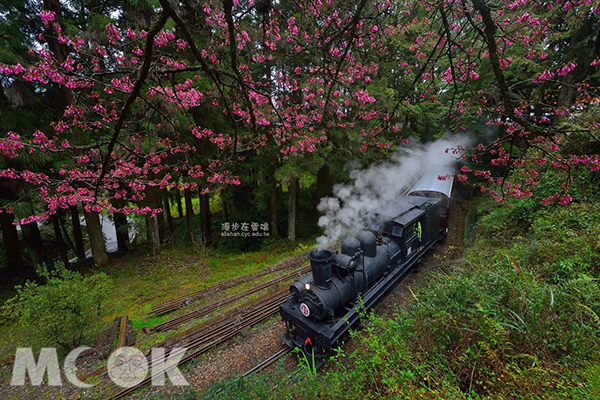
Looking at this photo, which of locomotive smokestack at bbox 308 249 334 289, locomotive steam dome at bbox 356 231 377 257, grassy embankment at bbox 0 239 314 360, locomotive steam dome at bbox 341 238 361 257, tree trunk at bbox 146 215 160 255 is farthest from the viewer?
tree trunk at bbox 146 215 160 255

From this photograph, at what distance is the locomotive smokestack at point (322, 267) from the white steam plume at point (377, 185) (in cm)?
255

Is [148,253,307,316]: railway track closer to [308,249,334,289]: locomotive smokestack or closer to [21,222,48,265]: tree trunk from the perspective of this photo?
[308,249,334,289]: locomotive smokestack

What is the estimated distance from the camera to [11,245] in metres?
11.9

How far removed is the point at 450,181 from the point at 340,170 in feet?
20.3

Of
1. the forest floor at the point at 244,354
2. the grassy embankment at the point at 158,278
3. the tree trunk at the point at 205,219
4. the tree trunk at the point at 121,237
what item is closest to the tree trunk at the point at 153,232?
the grassy embankment at the point at 158,278

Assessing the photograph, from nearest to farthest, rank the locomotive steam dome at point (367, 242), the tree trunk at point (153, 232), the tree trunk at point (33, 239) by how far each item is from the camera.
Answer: the locomotive steam dome at point (367, 242) < the tree trunk at point (33, 239) < the tree trunk at point (153, 232)

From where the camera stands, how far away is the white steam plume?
30.6ft

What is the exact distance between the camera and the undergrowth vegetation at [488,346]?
2744 mm

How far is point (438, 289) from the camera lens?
14.8ft

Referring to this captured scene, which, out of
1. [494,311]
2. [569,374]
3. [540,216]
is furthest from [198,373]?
[540,216]

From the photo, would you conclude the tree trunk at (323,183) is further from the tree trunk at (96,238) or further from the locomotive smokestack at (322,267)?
the tree trunk at (96,238)

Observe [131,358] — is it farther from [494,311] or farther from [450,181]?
[450,181]

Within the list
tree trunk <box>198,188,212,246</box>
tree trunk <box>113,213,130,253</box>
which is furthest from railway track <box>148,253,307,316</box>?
tree trunk <box>113,213,130,253</box>

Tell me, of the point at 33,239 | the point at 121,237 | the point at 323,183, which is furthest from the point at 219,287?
the point at 323,183
